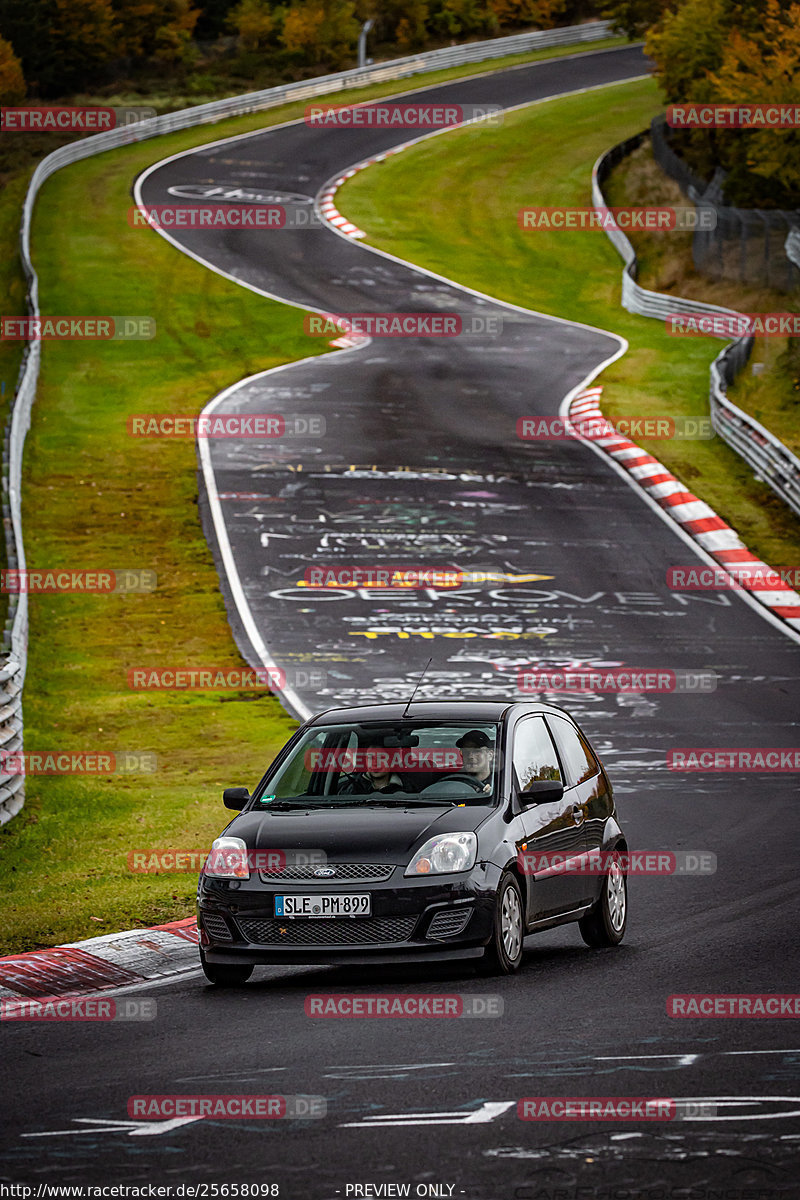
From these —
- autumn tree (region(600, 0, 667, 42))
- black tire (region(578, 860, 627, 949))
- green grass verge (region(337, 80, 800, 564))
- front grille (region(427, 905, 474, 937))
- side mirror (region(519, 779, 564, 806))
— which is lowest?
green grass verge (region(337, 80, 800, 564))

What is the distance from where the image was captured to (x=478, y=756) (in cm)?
1031

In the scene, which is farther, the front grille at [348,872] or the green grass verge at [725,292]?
the green grass verge at [725,292]

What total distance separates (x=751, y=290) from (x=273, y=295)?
13.7 metres

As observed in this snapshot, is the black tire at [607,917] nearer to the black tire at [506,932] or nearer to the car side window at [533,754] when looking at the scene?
the car side window at [533,754]

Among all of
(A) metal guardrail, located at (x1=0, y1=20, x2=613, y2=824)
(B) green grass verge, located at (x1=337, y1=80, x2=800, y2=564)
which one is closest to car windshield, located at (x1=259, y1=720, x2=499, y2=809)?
(A) metal guardrail, located at (x1=0, y1=20, x2=613, y2=824)

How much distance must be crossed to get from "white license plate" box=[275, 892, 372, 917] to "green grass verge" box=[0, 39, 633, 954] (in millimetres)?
1942

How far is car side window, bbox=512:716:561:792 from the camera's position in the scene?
10383 millimetres

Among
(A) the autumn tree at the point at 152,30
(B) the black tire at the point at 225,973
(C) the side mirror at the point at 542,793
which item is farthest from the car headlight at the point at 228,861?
(A) the autumn tree at the point at 152,30

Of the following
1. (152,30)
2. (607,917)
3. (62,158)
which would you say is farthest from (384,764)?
(152,30)

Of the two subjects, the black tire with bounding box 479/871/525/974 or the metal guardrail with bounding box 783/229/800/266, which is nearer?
the black tire with bounding box 479/871/525/974

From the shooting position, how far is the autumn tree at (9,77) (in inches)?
3049

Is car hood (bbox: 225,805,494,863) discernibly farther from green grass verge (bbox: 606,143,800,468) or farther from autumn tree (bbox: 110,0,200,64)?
autumn tree (bbox: 110,0,200,64)

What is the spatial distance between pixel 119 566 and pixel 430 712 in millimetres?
18158

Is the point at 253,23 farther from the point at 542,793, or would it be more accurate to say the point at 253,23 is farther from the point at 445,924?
the point at 445,924
